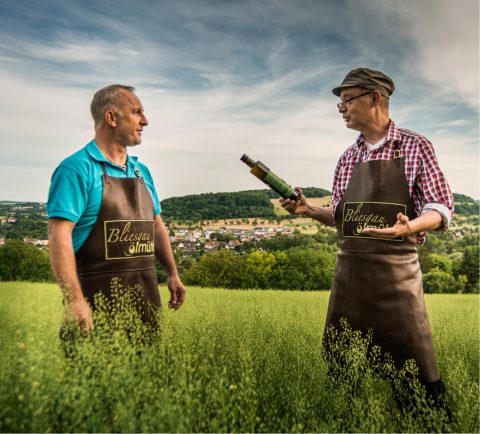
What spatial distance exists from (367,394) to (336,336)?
1.81ft

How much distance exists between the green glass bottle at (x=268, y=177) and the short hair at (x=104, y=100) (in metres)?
1.03

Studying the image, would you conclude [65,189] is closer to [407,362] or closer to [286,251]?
[407,362]

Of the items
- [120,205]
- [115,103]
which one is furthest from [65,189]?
[115,103]

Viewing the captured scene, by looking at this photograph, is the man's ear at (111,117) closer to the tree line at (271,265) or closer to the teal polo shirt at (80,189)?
the teal polo shirt at (80,189)

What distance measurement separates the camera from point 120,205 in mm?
2949

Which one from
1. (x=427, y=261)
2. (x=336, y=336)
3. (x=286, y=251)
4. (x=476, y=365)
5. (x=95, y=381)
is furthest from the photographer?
(x=427, y=261)

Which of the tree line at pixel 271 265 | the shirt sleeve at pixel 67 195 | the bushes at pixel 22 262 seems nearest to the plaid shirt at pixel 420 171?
the shirt sleeve at pixel 67 195

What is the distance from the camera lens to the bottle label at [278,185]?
358cm

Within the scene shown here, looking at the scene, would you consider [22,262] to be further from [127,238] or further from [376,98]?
[376,98]

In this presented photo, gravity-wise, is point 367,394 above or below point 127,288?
below

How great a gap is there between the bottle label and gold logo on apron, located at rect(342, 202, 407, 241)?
0.55 metres

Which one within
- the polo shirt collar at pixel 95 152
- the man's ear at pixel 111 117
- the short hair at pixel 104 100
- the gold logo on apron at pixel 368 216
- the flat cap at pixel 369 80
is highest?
the flat cap at pixel 369 80

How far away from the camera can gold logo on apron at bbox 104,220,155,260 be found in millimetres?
2883

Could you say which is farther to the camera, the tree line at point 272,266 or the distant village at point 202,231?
the tree line at point 272,266
